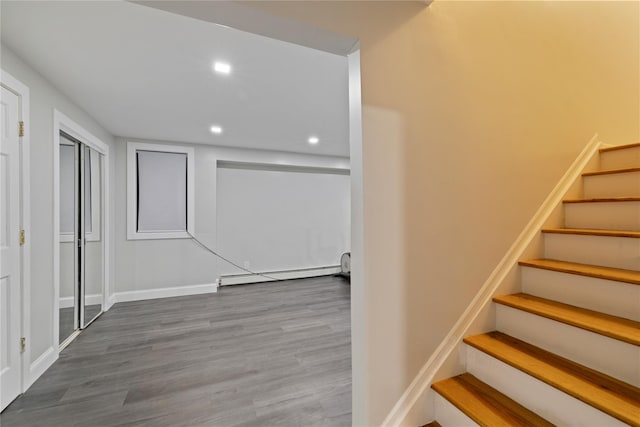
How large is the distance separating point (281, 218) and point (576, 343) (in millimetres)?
4515

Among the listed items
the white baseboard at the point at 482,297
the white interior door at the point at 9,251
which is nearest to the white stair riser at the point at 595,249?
the white baseboard at the point at 482,297

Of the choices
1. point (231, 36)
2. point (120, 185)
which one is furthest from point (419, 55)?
point (120, 185)

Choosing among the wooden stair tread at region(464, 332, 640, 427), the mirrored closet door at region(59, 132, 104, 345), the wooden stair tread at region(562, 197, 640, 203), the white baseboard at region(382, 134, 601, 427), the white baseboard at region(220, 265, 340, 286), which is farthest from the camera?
the white baseboard at region(220, 265, 340, 286)

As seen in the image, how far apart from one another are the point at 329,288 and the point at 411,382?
11.0 feet

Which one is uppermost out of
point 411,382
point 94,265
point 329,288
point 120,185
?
point 120,185

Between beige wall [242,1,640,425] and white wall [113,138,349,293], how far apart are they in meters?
3.71

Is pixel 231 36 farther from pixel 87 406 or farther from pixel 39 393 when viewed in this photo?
pixel 39 393

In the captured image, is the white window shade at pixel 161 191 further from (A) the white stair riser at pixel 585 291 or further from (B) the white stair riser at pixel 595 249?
(B) the white stair riser at pixel 595 249

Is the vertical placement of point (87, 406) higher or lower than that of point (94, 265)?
lower

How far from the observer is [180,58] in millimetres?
1936

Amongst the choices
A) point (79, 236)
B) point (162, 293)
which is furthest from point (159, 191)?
point (162, 293)

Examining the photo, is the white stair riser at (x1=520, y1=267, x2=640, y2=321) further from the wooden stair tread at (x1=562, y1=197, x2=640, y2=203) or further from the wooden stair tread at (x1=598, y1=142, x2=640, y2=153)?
the wooden stair tread at (x1=598, y1=142, x2=640, y2=153)

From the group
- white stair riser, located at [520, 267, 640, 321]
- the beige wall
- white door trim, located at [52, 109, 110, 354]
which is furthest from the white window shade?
white stair riser, located at [520, 267, 640, 321]

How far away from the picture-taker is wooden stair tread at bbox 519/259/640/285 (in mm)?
1262
